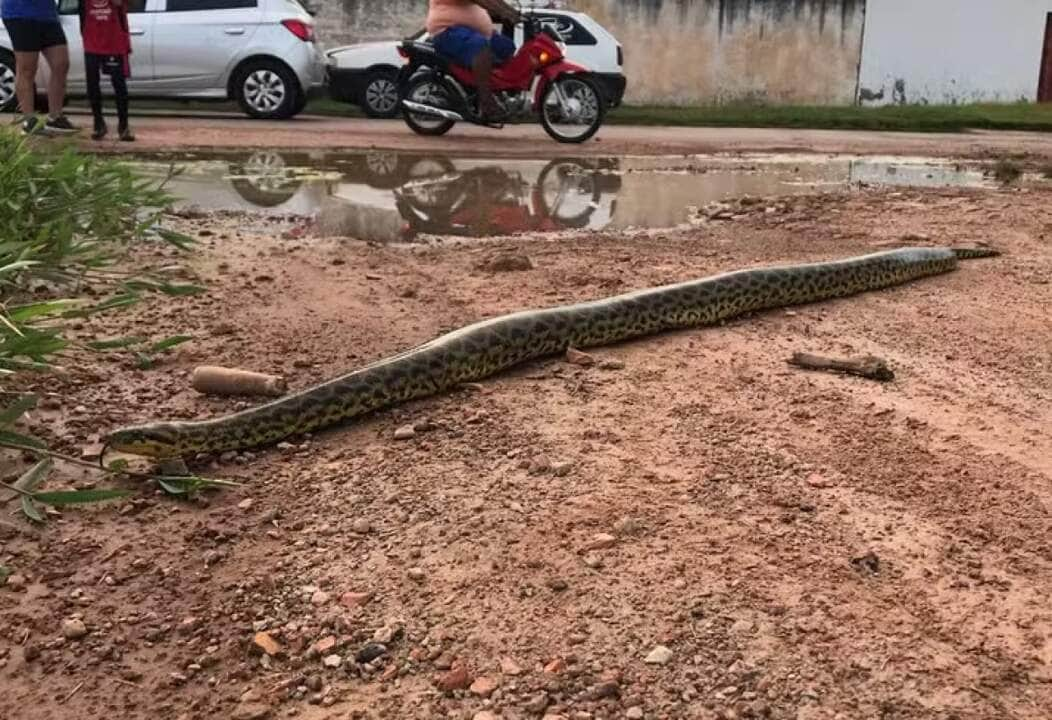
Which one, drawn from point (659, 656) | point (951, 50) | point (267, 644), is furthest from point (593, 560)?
point (951, 50)

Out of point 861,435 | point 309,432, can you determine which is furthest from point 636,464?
point 309,432

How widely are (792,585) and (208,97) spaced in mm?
16352

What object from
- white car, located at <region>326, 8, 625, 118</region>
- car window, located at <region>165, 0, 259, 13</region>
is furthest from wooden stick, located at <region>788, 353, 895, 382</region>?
white car, located at <region>326, 8, 625, 118</region>

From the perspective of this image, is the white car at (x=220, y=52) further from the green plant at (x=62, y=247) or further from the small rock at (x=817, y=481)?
the small rock at (x=817, y=481)


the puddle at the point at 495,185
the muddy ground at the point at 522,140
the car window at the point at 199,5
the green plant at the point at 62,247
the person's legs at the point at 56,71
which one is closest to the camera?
the green plant at the point at 62,247

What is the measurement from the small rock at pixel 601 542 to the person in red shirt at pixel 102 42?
1044 cm

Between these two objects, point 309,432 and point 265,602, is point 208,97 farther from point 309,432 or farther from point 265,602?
point 265,602

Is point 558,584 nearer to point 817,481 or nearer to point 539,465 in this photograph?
point 539,465

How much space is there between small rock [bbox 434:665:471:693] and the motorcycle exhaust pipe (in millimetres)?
11941

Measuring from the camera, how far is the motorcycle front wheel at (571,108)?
45.6 ft

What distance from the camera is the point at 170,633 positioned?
2.60 metres

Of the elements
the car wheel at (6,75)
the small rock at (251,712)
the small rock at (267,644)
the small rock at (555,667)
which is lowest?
the small rock at (251,712)

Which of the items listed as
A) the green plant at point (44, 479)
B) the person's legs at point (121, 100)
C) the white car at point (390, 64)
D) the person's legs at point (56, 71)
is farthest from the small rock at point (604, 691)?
the white car at point (390, 64)

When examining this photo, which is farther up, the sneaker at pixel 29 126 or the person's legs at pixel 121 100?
the person's legs at pixel 121 100
